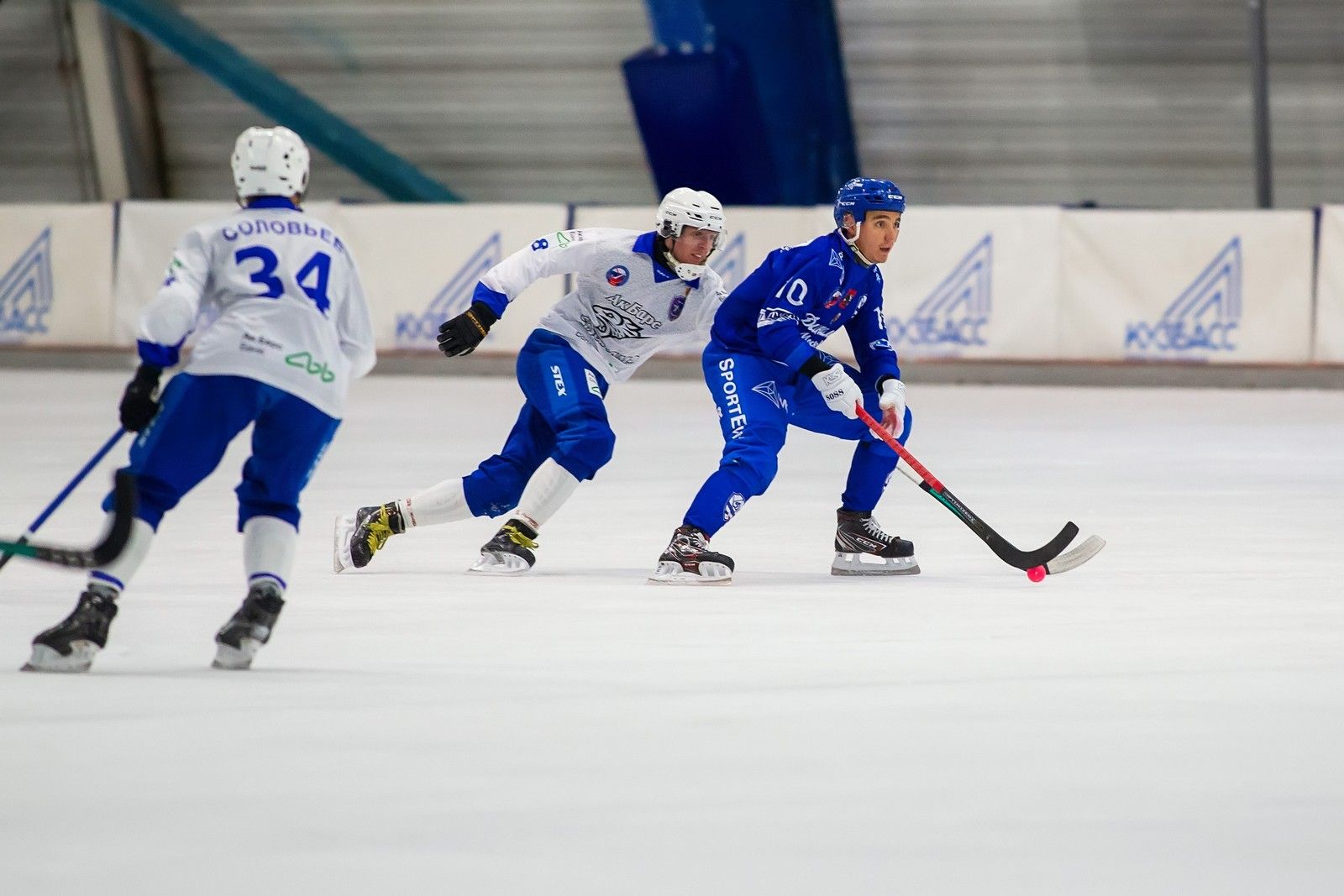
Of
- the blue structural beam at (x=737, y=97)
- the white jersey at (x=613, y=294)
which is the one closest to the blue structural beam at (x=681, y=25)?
the blue structural beam at (x=737, y=97)

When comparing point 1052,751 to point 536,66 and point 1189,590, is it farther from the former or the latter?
point 536,66

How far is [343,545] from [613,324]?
1.03 m

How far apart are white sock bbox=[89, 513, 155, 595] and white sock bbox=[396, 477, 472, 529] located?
1.85 m

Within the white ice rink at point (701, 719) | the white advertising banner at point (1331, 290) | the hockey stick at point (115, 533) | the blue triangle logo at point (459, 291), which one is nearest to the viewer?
the white ice rink at point (701, 719)

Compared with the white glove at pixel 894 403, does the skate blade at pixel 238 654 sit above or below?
below

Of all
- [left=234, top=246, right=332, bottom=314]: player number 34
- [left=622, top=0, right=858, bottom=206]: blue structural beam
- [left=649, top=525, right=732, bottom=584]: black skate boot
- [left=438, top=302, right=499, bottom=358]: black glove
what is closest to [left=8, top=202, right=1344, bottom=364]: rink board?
[left=622, top=0, right=858, bottom=206]: blue structural beam

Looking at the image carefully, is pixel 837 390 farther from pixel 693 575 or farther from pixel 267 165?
pixel 267 165

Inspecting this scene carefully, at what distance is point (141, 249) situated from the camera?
15555 mm

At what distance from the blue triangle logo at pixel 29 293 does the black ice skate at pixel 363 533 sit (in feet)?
33.1

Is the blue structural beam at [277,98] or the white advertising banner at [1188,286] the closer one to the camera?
the white advertising banner at [1188,286]

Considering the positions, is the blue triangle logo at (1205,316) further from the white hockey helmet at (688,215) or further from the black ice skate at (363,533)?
the black ice skate at (363,533)

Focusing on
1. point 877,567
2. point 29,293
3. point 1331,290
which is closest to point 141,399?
point 877,567

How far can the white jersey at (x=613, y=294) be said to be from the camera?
632 cm

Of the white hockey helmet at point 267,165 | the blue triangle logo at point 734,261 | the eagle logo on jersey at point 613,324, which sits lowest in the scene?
the eagle logo on jersey at point 613,324
